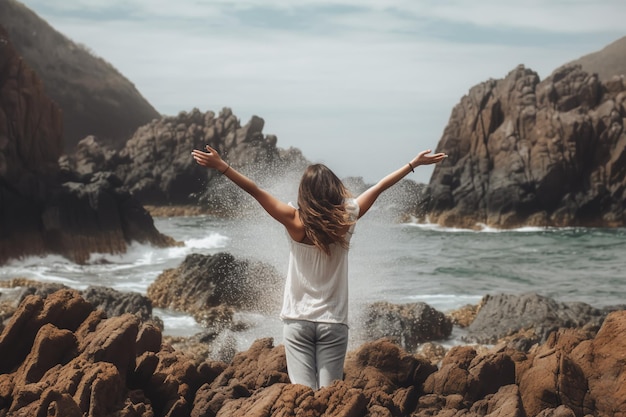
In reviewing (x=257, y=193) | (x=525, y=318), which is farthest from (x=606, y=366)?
(x=525, y=318)

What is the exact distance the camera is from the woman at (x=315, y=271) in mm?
5152

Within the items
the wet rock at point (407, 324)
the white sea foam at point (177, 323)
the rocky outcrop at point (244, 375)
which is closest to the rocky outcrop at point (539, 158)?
the white sea foam at point (177, 323)

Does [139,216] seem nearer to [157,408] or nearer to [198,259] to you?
[198,259]

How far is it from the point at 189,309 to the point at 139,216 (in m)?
12.1

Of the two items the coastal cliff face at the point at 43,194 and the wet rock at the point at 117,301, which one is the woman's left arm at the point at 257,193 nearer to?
the wet rock at the point at 117,301

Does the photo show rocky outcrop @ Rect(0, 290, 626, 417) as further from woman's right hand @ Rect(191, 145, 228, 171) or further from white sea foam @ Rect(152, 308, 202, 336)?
white sea foam @ Rect(152, 308, 202, 336)

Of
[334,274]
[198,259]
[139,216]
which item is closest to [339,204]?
[334,274]

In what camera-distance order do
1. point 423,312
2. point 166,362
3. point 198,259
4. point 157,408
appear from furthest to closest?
point 198,259 → point 423,312 → point 166,362 → point 157,408

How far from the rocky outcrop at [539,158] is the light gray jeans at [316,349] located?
40.1m

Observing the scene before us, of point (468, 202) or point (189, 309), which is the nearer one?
point (189, 309)

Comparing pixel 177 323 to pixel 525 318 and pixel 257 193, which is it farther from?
pixel 257 193

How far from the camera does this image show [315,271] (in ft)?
17.2

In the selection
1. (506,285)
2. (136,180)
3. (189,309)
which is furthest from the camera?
(136,180)

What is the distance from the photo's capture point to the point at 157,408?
5.88 m
